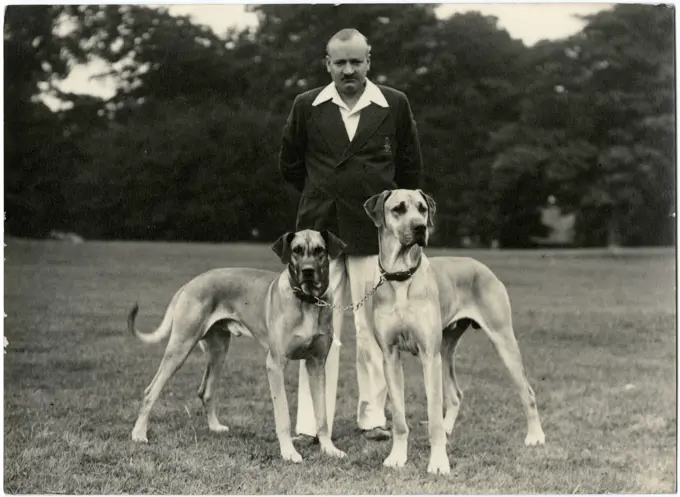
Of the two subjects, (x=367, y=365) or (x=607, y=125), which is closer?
(x=367, y=365)

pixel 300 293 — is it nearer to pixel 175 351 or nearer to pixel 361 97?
pixel 175 351

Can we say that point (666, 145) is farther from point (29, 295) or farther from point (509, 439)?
point (29, 295)

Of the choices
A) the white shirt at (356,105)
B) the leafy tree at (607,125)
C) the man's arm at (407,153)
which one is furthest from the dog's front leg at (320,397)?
the leafy tree at (607,125)

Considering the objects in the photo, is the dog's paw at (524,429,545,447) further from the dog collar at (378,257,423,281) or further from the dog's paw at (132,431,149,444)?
the dog's paw at (132,431,149,444)

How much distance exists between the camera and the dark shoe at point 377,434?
6.27 m

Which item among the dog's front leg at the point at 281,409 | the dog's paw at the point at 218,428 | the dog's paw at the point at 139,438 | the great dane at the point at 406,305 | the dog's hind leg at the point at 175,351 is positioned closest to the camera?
the great dane at the point at 406,305

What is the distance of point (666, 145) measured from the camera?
21.7 ft

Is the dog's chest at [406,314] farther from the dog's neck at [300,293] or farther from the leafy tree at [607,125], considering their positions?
the leafy tree at [607,125]

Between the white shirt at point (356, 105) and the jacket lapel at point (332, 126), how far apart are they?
3cm

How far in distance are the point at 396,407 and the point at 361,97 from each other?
231cm

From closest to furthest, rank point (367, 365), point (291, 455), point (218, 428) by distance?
point (291, 455) < point (367, 365) < point (218, 428)

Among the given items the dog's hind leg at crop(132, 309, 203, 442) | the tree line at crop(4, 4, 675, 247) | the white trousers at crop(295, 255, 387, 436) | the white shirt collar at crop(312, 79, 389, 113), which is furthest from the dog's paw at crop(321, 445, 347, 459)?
the tree line at crop(4, 4, 675, 247)

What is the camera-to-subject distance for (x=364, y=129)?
6082mm

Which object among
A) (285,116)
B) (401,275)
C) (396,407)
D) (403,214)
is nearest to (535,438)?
(396,407)
